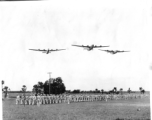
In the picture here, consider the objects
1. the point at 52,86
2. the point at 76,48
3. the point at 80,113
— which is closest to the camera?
the point at 76,48

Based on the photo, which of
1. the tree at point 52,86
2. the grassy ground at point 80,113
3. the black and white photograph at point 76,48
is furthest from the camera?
the tree at point 52,86

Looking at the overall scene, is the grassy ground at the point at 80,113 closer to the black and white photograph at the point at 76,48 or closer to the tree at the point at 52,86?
the black and white photograph at the point at 76,48

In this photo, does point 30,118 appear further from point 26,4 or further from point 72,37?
point 26,4

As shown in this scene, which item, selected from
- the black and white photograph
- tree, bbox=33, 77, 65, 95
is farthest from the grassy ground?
tree, bbox=33, 77, 65, 95

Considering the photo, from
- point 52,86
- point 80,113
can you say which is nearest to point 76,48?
point 52,86

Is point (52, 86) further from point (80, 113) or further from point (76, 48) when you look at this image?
point (76, 48)

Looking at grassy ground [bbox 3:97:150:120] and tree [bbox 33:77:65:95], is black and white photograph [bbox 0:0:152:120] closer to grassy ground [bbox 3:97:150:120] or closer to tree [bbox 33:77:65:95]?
grassy ground [bbox 3:97:150:120]

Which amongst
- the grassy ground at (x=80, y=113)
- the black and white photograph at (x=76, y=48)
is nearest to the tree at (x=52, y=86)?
the black and white photograph at (x=76, y=48)

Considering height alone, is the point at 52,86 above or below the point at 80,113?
above

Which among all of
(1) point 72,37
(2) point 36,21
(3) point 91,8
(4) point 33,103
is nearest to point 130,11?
(3) point 91,8
